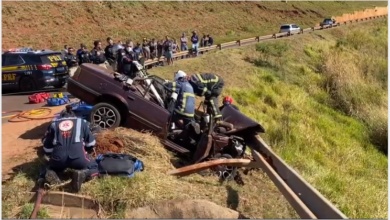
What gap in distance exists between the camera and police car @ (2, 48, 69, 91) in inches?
701

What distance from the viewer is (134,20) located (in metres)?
46.0

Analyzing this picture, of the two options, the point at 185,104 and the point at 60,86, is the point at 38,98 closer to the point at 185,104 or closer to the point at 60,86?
the point at 60,86

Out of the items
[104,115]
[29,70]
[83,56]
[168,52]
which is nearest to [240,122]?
[104,115]

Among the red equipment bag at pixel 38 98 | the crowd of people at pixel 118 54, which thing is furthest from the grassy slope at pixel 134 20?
the red equipment bag at pixel 38 98

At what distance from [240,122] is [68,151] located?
11.1 ft

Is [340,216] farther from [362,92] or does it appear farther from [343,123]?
[362,92]

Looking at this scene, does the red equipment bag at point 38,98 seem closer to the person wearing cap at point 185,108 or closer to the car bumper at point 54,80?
A: the car bumper at point 54,80

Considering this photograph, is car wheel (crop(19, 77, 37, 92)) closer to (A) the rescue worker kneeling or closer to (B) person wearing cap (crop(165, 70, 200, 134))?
(B) person wearing cap (crop(165, 70, 200, 134))

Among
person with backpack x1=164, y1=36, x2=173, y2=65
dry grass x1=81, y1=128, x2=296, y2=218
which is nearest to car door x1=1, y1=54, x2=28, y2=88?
person with backpack x1=164, y1=36, x2=173, y2=65

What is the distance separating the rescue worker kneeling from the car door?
1098 centimetres

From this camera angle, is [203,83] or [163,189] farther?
[203,83]

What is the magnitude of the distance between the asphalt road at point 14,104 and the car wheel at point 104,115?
328 centimetres

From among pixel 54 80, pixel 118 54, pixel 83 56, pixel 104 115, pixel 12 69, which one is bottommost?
pixel 54 80

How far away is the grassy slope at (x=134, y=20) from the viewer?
37906mm
